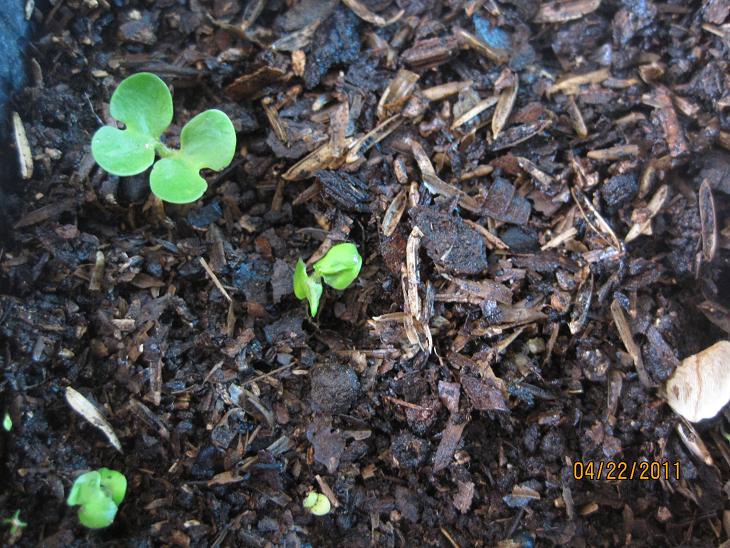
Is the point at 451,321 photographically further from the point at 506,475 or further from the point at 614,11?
the point at 614,11

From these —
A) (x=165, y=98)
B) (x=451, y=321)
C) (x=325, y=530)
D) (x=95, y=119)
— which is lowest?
(x=325, y=530)

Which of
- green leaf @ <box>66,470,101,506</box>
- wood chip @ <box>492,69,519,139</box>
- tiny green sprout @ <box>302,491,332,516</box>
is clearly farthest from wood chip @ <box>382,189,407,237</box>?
green leaf @ <box>66,470,101,506</box>

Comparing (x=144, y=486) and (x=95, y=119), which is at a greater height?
(x=95, y=119)

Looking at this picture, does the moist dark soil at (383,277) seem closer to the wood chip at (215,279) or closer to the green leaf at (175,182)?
the wood chip at (215,279)

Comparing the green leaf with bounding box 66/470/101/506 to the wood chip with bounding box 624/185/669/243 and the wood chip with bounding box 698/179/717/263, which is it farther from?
the wood chip with bounding box 698/179/717/263

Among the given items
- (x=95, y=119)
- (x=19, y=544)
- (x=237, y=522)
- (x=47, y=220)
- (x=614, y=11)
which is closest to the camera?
(x=19, y=544)

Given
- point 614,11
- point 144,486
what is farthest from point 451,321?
point 614,11

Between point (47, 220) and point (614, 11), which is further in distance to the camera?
point (614, 11)
